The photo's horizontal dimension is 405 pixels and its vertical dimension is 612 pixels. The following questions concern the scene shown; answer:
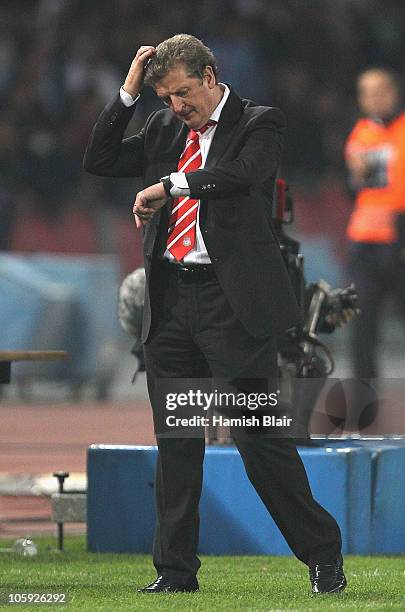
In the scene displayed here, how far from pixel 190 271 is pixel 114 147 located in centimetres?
49

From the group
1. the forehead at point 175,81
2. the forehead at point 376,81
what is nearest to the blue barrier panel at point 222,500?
the forehead at point 175,81

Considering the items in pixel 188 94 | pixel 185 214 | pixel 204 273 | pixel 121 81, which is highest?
pixel 121 81

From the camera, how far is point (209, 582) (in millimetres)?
6191

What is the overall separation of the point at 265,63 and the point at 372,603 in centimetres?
1221

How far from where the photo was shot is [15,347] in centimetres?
1298

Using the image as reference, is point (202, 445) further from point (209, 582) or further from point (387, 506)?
point (387, 506)

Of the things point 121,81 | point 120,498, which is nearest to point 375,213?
point 120,498

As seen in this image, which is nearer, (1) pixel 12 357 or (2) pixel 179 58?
(2) pixel 179 58

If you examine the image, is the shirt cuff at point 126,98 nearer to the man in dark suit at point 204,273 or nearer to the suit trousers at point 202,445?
the man in dark suit at point 204,273

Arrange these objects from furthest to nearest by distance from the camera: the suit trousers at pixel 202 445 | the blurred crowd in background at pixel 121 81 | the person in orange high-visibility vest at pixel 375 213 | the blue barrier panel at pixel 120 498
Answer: the blurred crowd in background at pixel 121 81, the person in orange high-visibility vest at pixel 375 213, the blue barrier panel at pixel 120 498, the suit trousers at pixel 202 445

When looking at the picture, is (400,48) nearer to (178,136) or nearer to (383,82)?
(383,82)

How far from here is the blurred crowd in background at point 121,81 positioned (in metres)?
15.0

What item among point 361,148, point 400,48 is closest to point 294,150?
point 400,48

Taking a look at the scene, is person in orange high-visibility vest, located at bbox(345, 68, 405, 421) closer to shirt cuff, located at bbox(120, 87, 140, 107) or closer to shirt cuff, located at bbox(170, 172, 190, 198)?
shirt cuff, located at bbox(120, 87, 140, 107)
